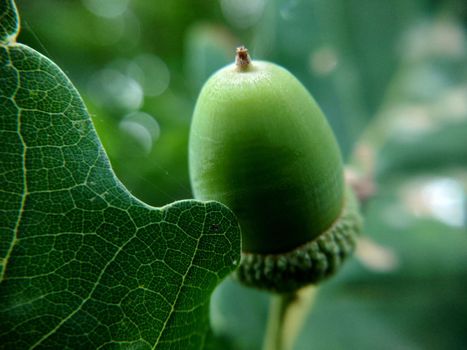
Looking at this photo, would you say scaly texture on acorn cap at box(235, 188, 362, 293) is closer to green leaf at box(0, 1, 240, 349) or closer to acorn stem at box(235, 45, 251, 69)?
green leaf at box(0, 1, 240, 349)

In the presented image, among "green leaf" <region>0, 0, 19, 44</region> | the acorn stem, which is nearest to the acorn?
the acorn stem

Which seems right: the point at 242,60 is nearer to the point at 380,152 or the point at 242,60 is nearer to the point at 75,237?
the point at 75,237

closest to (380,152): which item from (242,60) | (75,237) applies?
(242,60)

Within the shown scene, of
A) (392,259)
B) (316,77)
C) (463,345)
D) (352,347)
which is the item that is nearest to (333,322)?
(352,347)

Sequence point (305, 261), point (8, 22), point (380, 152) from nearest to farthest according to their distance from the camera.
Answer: point (8, 22) < point (305, 261) < point (380, 152)

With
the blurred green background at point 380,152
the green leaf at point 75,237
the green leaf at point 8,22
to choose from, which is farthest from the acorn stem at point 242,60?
the blurred green background at point 380,152

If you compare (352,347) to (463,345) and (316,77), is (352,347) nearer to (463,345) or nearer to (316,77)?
(463,345)
